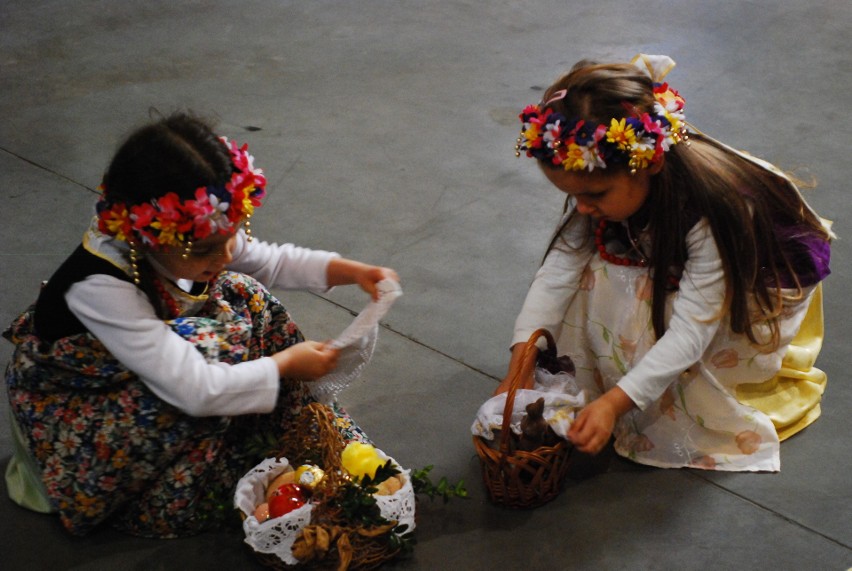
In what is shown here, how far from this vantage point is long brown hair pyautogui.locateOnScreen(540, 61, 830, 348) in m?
2.10

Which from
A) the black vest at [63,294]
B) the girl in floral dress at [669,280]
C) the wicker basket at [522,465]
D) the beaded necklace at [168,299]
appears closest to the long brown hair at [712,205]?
the girl in floral dress at [669,280]

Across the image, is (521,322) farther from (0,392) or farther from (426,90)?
(426,90)

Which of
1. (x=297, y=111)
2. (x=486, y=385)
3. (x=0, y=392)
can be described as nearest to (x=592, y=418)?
(x=486, y=385)

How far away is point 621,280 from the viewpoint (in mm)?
2346

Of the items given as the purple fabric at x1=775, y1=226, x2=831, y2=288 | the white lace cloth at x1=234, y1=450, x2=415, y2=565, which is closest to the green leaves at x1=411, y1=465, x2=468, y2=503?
the white lace cloth at x1=234, y1=450, x2=415, y2=565

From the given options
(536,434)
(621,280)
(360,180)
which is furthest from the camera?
(360,180)

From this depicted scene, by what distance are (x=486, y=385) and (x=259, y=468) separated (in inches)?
28.7

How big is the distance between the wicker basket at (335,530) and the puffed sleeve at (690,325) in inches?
24.3

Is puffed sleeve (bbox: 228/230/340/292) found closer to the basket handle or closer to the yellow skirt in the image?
the basket handle

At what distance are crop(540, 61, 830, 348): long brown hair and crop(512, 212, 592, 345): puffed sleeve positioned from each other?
8.1 inches

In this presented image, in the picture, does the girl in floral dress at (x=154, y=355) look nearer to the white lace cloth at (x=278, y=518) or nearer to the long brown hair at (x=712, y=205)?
the white lace cloth at (x=278, y=518)

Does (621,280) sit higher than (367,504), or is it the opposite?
(621,280)

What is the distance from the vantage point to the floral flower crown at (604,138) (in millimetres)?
2025

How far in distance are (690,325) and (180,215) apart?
1094mm
